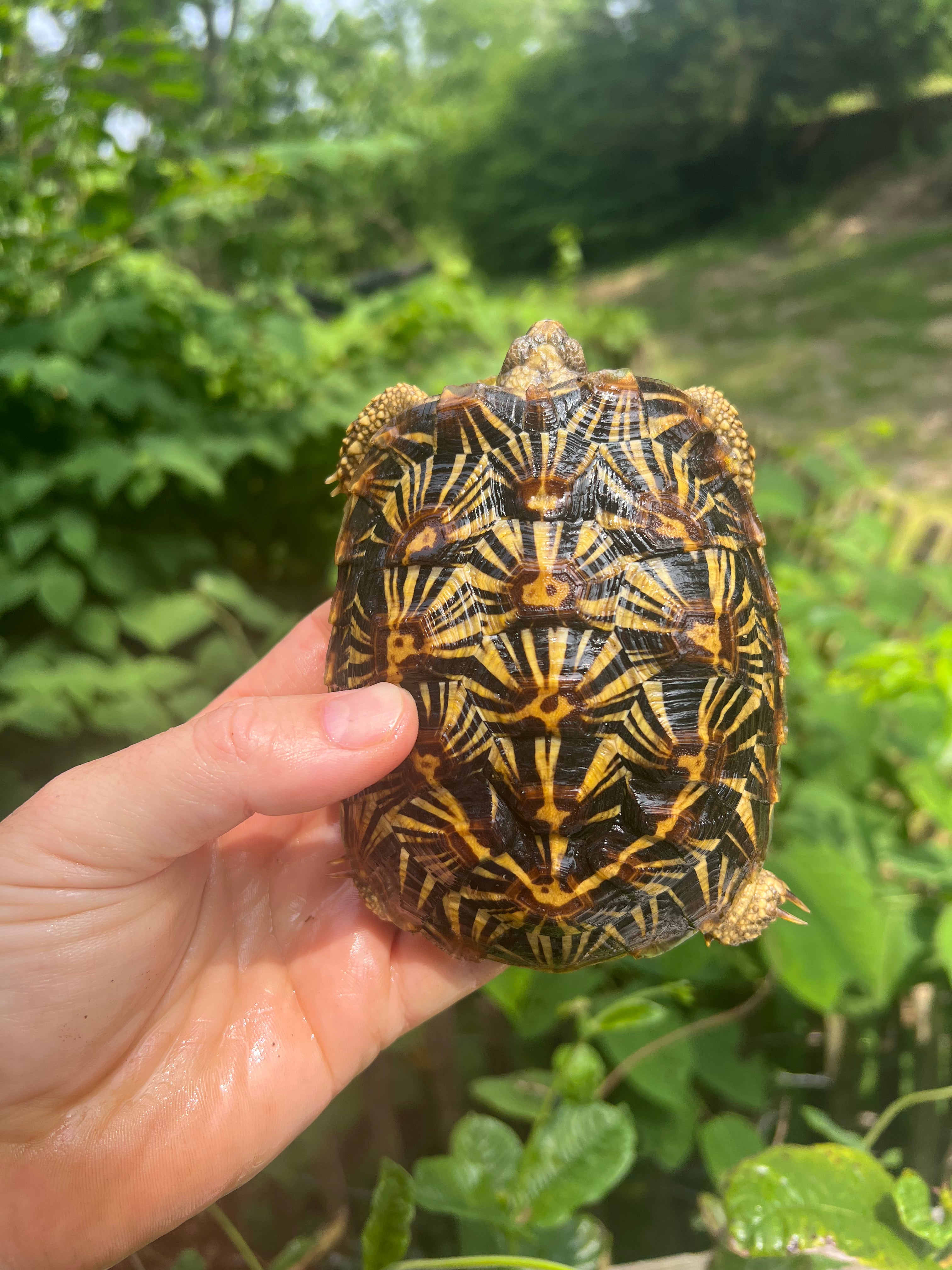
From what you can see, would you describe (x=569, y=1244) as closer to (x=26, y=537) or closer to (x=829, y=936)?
(x=829, y=936)

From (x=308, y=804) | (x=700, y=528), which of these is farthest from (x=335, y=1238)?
(x=700, y=528)

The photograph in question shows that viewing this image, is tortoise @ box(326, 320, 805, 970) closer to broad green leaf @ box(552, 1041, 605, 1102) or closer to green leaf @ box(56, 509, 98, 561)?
broad green leaf @ box(552, 1041, 605, 1102)

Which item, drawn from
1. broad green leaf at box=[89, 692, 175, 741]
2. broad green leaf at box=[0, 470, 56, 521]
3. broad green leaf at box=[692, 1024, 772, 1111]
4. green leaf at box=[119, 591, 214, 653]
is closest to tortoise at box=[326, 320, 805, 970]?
broad green leaf at box=[692, 1024, 772, 1111]

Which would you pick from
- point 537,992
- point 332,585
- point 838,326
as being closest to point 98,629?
point 332,585

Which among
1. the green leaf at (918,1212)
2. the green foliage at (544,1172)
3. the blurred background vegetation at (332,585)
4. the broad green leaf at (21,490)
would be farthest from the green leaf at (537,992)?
the broad green leaf at (21,490)

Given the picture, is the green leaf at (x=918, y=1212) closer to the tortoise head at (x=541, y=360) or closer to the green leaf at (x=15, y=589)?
the tortoise head at (x=541, y=360)

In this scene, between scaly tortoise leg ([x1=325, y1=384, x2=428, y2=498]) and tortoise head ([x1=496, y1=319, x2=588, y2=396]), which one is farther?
scaly tortoise leg ([x1=325, y1=384, x2=428, y2=498])
